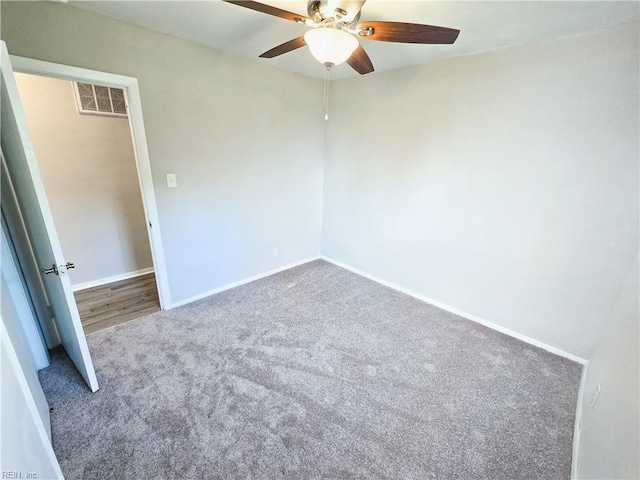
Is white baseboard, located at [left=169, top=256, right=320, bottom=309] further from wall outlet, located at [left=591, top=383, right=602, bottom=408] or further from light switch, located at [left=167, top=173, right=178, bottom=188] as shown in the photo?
wall outlet, located at [left=591, top=383, right=602, bottom=408]

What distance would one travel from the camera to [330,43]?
1.27m

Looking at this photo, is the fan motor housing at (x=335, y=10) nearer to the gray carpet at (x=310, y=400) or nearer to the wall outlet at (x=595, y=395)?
the gray carpet at (x=310, y=400)

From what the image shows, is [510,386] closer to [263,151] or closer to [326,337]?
[326,337]

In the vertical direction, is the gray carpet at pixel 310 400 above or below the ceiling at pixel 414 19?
below

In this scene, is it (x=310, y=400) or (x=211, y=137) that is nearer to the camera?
(x=310, y=400)

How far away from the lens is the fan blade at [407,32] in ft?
4.01

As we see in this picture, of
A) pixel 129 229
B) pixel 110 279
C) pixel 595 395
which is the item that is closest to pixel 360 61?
pixel 595 395

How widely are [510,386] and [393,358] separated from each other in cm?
79

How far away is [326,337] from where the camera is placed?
Result: 2289 mm

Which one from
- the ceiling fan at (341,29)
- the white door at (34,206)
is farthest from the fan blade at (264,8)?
the white door at (34,206)

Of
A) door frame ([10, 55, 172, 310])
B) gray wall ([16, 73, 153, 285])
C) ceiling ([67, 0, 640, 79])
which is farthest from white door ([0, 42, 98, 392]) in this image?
gray wall ([16, 73, 153, 285])

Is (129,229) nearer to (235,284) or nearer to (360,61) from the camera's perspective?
(235,284)

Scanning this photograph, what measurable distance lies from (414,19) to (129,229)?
3442mm

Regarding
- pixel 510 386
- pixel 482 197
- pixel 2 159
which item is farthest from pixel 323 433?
pixel 2 159
